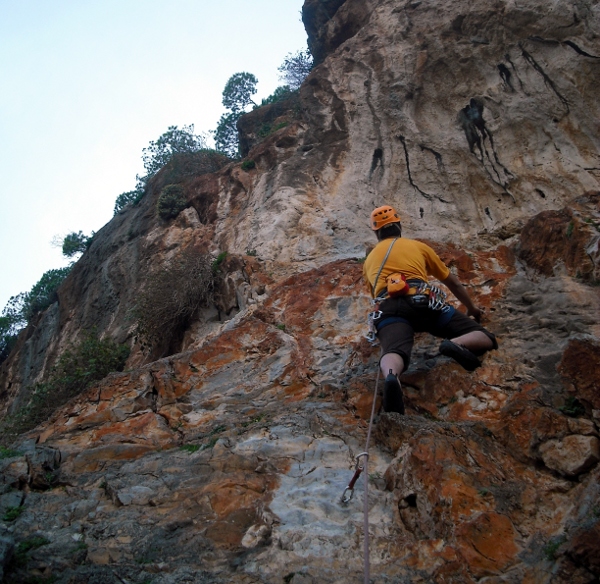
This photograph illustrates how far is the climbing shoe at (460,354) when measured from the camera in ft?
18.3

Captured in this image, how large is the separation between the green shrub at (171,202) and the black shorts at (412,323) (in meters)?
9.84

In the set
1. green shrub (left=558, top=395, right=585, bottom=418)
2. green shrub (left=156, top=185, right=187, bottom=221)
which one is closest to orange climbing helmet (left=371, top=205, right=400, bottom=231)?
green shrub (left=558, top=395, right=585, bottom=418)

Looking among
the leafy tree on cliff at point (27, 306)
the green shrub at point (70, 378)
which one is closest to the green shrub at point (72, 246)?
the leafy tree on cliff at point (27, 306)

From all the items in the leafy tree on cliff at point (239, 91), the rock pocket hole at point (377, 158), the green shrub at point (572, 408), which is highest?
the leafy tree on cliff at point (239, 91)

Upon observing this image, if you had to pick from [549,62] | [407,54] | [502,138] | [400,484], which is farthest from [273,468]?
[407,54]

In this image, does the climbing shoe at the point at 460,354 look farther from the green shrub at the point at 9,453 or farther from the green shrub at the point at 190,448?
the green shrub at the point at 9,453

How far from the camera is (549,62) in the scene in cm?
1092

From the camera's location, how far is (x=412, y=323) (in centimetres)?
593

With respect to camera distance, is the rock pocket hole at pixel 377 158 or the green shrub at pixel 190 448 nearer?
the green shrub at pixel 190 448

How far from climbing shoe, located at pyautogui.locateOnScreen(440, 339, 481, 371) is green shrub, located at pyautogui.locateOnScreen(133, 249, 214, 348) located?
588cm

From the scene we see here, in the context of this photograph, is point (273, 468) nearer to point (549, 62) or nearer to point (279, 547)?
point (279, 547)

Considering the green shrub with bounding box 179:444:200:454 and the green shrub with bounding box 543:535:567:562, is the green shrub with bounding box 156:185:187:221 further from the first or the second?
the green shrub with bounding box 543:535:567:562

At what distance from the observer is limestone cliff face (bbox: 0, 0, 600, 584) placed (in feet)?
12.7

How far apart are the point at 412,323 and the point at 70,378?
23.6 feet
